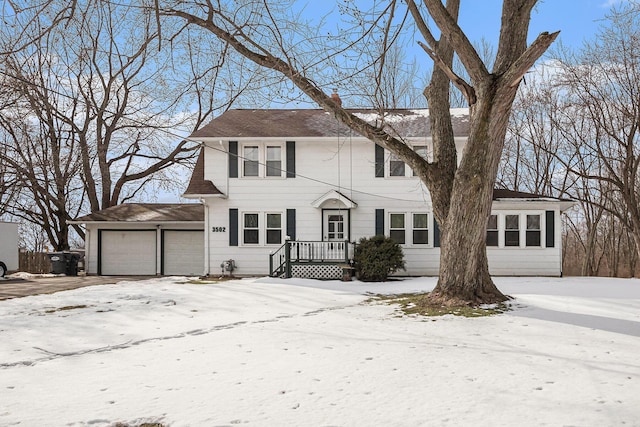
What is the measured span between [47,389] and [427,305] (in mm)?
6541

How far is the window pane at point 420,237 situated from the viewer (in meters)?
19.7

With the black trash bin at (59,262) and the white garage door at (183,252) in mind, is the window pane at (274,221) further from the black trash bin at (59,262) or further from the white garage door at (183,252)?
the black trash bin at (59,262)

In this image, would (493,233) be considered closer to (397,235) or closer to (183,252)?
(397,235)

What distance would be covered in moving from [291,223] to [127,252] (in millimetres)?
7937

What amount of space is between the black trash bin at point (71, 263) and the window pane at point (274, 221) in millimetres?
9381

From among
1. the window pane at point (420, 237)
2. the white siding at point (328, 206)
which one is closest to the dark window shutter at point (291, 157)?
the white siding at point (328, 206)

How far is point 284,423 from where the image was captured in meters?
4.13

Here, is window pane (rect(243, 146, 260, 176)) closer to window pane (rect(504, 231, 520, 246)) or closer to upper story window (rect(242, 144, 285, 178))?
upper story window (rect(242, 144, 285, 178))

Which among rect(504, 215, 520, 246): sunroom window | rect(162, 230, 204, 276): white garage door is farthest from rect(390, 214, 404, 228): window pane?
rect(162, 230, 204, 276): white garage door

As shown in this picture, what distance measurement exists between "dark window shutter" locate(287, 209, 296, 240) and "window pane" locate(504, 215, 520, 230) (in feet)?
24.8

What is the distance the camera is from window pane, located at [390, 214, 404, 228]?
64.9 feet

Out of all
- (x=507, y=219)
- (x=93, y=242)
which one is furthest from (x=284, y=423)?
(x=93, y=242)

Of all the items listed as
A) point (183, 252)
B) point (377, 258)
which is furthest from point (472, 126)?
point (183, 252)

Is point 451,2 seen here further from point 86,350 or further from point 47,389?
point 47,389
